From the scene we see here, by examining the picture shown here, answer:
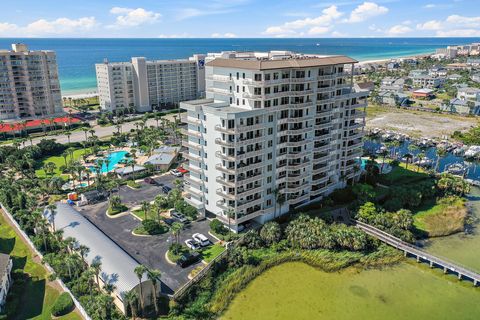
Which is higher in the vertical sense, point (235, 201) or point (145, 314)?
point (235, 201)

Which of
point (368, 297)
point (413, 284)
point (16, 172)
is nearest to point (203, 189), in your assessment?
point (368, 297)

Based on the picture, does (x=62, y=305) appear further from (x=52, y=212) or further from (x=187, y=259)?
(x=52, y=212)

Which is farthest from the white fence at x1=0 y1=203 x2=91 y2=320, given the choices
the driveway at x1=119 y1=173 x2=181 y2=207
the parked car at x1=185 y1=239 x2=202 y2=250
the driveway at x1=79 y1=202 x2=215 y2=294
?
the driveway at x1=119 y1=173 x2=181 y2=207

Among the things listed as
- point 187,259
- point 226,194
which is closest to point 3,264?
point 187,259

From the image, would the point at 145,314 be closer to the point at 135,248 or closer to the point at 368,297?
the point at 135,248

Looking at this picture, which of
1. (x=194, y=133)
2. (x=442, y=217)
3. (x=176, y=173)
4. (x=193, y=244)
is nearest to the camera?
(x=193, y=244)

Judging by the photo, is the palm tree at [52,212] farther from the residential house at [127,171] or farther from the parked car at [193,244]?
the residential house at [127,171]
